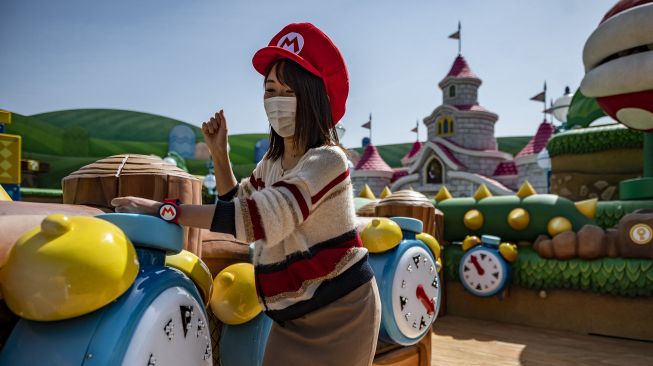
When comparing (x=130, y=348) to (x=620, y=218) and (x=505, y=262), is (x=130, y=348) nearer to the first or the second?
(x=505, y=262)

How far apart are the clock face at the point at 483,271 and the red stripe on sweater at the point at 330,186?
4932 mm

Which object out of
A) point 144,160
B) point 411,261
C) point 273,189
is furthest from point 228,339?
point 411,261

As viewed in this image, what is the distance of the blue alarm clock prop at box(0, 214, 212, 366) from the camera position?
97cm

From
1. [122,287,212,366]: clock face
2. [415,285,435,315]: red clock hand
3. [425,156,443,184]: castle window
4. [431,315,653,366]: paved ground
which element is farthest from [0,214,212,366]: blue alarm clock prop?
[425,156,443,184]: castle window

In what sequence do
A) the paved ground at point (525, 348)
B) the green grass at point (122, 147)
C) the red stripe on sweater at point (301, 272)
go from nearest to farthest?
the red stripe on sweater at point (301, 272) < the paved ground at point (525, 348) < the green grass at point (122, 147)

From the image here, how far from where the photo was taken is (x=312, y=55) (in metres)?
1.23

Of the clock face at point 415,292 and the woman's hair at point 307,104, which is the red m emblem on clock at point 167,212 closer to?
the woman's hair at point 307,104

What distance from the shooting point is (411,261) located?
239 centimetres

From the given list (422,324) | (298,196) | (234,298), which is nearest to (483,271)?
(422,324)

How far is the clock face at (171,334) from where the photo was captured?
1019 mm

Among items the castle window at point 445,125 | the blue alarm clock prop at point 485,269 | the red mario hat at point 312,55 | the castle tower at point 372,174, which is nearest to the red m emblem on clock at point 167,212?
the red mario hat at point 312,55

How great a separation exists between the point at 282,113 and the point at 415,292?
1.44 metres

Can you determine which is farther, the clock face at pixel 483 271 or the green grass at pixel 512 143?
the green grass at pixel 512 143

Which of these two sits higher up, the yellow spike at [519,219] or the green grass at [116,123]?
the green grass at [116,123]
